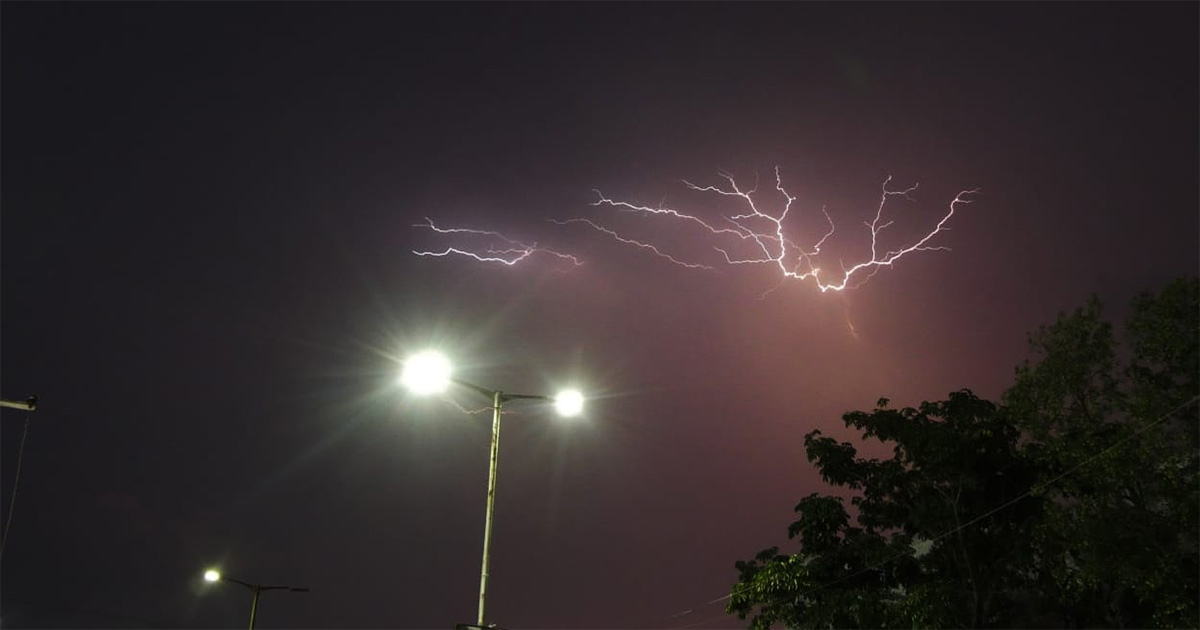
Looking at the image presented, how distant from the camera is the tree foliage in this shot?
14.2m

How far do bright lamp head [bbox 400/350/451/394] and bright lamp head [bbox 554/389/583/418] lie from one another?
1.79 metres

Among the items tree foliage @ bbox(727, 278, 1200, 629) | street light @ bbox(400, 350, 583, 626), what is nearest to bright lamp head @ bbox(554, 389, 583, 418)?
street light @ bbox(400, 350, 583, 626)

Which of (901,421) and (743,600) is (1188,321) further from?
(743,600)

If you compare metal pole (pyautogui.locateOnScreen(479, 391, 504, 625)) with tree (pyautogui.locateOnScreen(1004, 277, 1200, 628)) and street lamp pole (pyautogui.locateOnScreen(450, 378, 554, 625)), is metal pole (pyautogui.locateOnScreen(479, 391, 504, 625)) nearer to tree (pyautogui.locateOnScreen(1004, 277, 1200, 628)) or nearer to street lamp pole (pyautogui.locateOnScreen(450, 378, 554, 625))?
street lamp pole (pyautogui.locateOnScreen(450, 378, 554, 625))

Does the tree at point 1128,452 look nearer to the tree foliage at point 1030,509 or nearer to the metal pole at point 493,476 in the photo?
the tree foliage at point 1030,509

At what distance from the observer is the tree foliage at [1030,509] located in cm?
1416

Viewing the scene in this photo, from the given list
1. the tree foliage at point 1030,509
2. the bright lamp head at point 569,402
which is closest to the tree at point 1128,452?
the tree foliage at point 1030,509

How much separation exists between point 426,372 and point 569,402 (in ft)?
7.30

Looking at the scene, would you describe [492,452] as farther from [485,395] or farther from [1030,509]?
[1030,509]

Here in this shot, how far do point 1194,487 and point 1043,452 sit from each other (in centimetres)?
249

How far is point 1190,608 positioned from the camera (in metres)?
14.0

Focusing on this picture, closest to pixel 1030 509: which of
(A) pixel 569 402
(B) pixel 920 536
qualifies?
(B) pixel 920 536

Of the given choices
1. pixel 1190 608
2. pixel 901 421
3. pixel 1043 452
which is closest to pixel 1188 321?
pixel 1043 452

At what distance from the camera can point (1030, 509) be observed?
61.1ft
